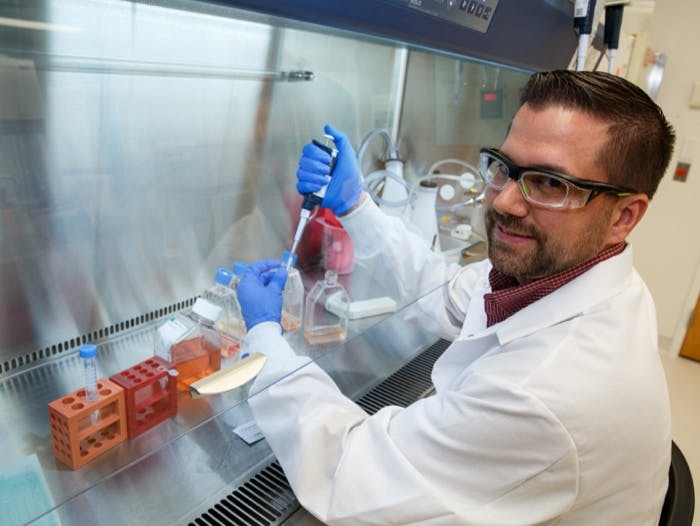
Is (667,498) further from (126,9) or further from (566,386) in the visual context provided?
(126,9)

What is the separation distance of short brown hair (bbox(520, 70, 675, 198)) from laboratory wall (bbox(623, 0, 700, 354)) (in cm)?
229

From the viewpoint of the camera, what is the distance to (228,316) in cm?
114

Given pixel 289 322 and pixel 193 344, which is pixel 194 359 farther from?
pixel 289 322

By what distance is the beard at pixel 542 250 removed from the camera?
2.91ft

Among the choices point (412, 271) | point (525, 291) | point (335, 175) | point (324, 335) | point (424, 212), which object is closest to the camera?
point (525, 291)

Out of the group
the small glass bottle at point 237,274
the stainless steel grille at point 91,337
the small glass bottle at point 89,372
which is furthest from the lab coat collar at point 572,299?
the stainless steel grille at point 91,337

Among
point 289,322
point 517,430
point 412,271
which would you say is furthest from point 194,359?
point 412,271

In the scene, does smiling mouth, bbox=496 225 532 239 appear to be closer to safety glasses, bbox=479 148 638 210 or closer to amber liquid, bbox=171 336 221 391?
safety glasses, bbox=479 148 638 210

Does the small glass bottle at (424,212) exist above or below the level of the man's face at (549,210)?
below

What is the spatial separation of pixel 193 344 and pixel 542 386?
2.10 feet

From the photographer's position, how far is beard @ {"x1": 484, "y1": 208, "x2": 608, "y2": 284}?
34.9 inches

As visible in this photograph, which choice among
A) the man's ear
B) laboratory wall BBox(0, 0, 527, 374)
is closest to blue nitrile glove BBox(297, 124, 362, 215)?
laboratory wall BBox(0, 0, 527, 374)

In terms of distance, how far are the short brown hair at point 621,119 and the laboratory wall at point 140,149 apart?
0.70 m

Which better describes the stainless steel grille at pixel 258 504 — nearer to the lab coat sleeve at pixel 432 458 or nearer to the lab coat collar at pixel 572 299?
the lab coat sleeve at pixel 432 458
